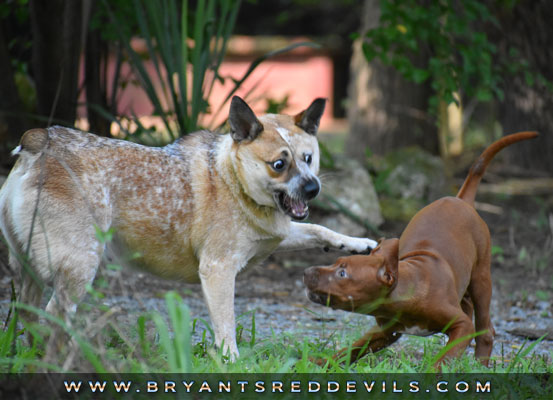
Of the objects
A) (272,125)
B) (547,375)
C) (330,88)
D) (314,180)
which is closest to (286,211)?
(314,180)

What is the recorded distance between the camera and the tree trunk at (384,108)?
1023 centimetres

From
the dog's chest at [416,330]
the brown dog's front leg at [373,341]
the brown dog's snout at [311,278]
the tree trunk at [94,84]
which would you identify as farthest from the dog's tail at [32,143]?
the tree trunk at [94,84]

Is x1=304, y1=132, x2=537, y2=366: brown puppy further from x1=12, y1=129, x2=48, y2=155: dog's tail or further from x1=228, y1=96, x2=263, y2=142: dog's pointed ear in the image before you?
x1=12, y1=129, x2=48, y2=155: dog's tail

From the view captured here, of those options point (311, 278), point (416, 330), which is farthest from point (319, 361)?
point (416, 330)

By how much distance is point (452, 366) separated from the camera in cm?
366

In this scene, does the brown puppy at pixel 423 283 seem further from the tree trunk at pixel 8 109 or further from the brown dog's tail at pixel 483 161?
the tree trunk at pixel 8 109

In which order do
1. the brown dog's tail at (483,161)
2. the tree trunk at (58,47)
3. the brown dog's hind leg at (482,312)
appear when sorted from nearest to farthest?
the brown dog's hind leg at (482,312) < the brown dog's tail at (483,161) < the tree trunk at (58,47)

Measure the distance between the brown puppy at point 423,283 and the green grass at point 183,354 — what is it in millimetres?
161

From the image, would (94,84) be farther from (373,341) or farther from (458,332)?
(458,332)

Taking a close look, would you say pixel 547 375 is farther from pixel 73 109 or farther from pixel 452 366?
pixel 73 109

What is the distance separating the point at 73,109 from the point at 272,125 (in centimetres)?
290

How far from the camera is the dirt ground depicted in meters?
4.73

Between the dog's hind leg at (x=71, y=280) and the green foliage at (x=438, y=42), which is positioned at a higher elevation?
the green foliage at (x=438, y=42)

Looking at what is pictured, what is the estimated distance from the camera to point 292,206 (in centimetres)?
399
